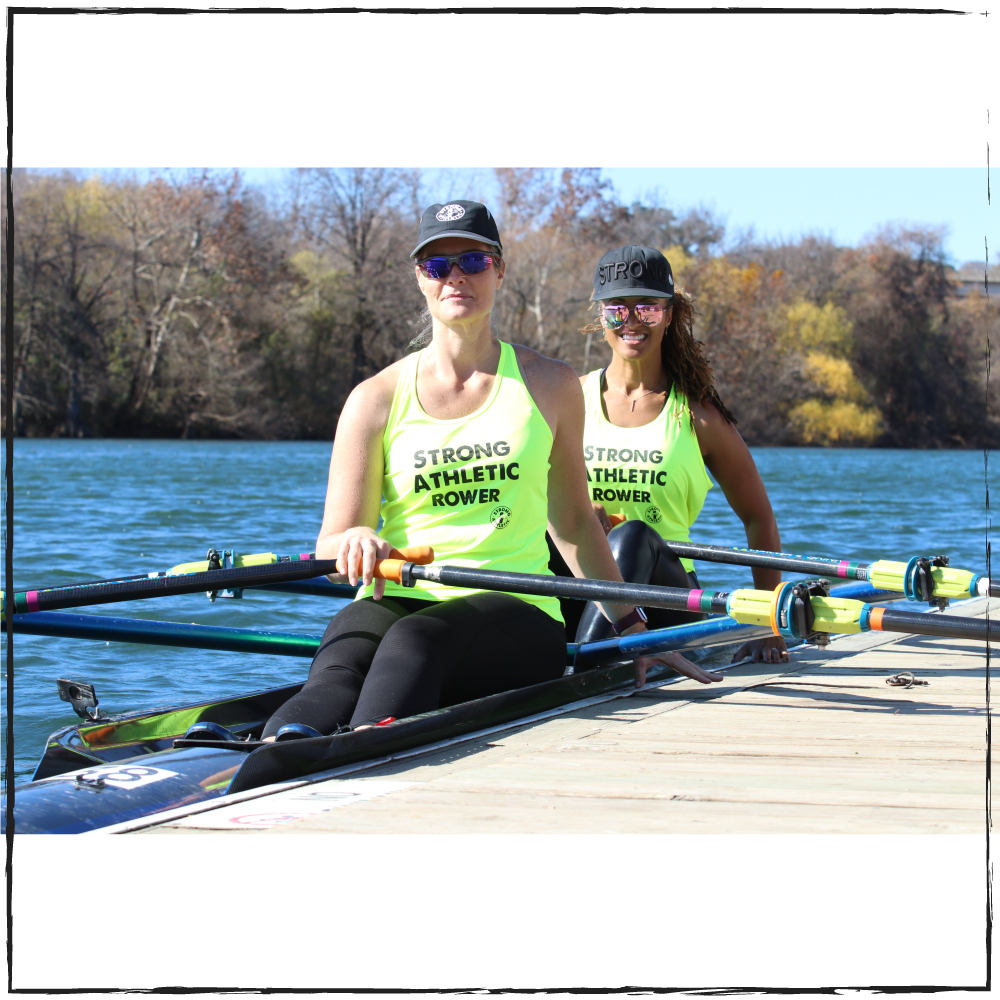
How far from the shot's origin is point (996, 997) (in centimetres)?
157

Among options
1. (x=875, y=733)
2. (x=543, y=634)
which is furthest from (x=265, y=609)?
(x=875, y=733)

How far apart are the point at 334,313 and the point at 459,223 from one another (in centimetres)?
3801

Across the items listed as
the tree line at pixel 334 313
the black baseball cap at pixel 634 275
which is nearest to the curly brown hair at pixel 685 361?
the black baseball cap at pixel 634 275

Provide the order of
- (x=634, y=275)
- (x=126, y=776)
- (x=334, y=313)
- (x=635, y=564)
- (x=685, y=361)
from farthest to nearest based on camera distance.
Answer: (x=334, y=313) → (x=685, y=361) → (x=634, y=275) → (x=635, y=564) → (x=126, y=776)

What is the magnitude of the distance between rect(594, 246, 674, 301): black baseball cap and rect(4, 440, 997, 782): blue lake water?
1.51 m

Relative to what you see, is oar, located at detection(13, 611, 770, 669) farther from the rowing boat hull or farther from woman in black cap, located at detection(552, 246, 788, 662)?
the rowing boat hull

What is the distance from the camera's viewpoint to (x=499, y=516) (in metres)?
3.32

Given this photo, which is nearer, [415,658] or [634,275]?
[415,658]

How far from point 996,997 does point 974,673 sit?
3102 millimetres

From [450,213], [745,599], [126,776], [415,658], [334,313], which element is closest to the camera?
[126,776]

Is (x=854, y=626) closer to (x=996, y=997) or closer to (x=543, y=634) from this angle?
(x=543, y=634)

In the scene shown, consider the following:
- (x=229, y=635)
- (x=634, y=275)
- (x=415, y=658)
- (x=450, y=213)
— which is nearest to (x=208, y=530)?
(x=229, y=635)

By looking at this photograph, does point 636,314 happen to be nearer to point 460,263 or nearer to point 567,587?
point 460,263

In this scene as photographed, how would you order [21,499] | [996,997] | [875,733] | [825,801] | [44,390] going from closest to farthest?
[996,997] → [825,801] → [875,733] → [21,499] → [44,390]
